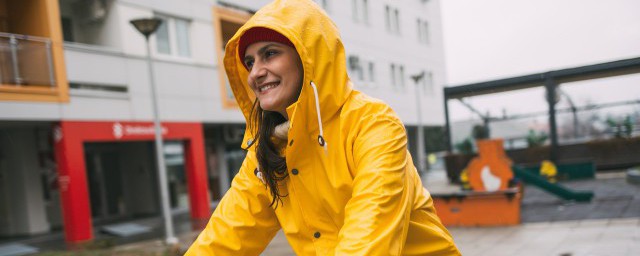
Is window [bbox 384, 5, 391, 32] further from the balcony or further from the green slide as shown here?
the balcony

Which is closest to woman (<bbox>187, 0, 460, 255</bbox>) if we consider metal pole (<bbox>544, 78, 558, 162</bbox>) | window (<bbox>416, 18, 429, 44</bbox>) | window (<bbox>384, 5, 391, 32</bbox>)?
metal pole (<bbox>544, 78, 558, 162</bbox>)

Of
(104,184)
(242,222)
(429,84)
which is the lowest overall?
(104,184)

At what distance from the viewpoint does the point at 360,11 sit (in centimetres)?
3130

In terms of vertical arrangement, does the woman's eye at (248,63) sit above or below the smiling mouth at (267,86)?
above

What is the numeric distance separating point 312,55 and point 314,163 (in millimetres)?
387

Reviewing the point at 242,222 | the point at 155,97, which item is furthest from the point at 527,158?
the point at 242,222

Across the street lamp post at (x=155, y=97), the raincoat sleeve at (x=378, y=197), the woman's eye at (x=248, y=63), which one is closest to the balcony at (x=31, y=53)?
the street lamp post at (x=155, y=97)

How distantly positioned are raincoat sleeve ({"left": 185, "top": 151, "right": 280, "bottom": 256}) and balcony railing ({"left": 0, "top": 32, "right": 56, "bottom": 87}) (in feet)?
43.0

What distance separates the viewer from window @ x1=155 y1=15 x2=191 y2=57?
1842 centimetres

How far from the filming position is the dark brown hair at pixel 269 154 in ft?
7.16

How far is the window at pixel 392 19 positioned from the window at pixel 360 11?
7.97 ft

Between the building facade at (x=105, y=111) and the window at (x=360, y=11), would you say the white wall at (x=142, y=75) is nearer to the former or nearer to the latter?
the building facade at (x=105, y=111)

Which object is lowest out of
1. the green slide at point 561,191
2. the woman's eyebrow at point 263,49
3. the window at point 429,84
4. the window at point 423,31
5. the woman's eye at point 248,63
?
the green slide at point 561,191

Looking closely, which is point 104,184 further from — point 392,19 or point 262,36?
point 392,19
